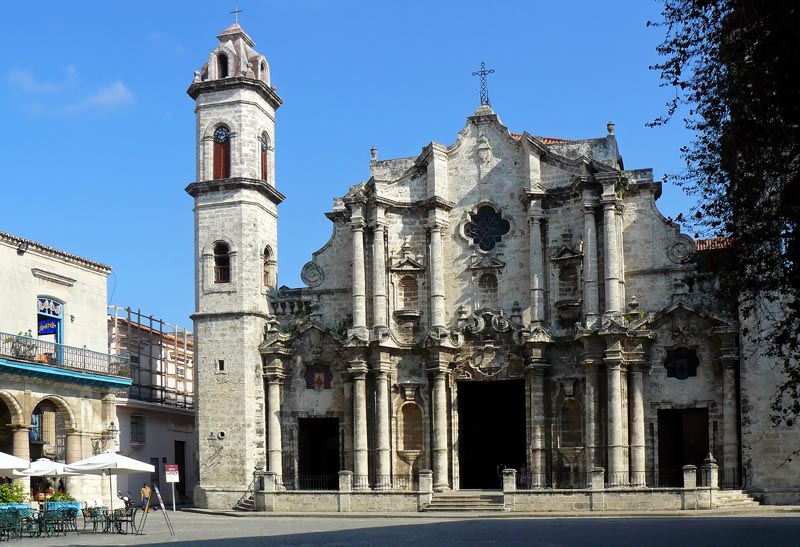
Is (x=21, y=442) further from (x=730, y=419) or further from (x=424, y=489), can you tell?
(x=730, y=419)

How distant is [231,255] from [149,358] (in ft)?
40.7

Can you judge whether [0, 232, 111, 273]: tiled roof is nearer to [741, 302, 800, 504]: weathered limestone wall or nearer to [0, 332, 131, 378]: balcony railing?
[0, 332, 131, 378]: balcony railing

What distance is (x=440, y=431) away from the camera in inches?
1528

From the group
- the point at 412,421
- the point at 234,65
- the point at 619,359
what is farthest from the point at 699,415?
the point at 234,65

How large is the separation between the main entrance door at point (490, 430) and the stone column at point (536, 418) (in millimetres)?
1845

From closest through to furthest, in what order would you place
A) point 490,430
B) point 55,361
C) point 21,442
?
point 21,442 < point 55,361 < point 490,430

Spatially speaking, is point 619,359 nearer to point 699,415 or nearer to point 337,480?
point 699,415

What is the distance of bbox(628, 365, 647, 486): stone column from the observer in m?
36.3

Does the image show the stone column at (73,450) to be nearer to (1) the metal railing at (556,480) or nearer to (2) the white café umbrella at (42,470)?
(2) the white café umbrella at (42,470)

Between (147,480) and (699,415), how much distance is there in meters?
23.1

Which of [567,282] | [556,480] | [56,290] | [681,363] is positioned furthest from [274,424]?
[681,363]

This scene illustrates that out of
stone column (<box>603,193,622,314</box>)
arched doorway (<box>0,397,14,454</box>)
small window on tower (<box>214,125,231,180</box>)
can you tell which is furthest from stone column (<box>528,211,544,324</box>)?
arched doorway (<box>0,397,14,454</box>)

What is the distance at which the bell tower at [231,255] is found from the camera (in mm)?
39344

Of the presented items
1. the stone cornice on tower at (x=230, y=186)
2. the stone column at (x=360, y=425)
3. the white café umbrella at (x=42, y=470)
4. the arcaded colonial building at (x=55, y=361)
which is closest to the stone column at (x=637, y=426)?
the stone column at (x=360, y=425)
